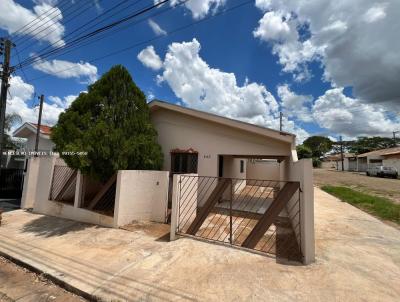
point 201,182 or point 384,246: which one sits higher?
point 201,182

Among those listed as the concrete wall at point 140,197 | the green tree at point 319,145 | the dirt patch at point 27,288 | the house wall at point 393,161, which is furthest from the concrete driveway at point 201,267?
the green tree at point 319,145

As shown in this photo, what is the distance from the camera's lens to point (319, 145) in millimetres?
63531

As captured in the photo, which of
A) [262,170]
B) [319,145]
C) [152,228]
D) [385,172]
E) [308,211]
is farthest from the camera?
[319,145]

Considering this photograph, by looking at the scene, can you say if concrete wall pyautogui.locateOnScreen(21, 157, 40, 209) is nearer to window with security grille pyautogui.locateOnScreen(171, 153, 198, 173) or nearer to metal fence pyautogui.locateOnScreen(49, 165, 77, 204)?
metal fence pyautogui.locateOnScreen(49, 165, 77, 204)

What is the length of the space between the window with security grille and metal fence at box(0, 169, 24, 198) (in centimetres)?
888

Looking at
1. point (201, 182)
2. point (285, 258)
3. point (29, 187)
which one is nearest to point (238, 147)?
point (201, 182)

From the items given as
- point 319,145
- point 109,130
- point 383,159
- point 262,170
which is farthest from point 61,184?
point 319,145

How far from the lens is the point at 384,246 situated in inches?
216

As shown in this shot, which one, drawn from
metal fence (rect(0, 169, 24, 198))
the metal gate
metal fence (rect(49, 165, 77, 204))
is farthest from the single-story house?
metal fence (rect(0, 169, 24, 198))

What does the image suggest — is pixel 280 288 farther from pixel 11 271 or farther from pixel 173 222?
pixel 11 271

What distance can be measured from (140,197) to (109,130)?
2273 millimetres

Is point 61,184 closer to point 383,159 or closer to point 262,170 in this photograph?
point 262,170

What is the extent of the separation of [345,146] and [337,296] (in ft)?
240

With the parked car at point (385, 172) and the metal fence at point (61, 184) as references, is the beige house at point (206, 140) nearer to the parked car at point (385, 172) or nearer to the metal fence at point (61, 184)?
the metal fence at point (61, 184)
